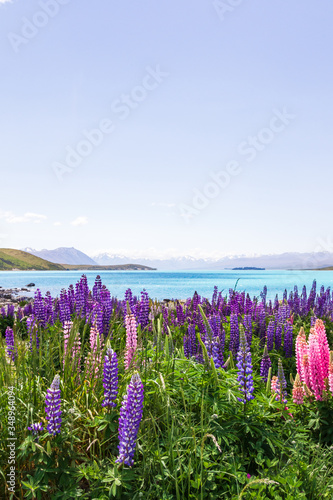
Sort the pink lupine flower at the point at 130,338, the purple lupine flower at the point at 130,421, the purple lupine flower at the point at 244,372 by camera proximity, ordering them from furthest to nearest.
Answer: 1. the pink lupine flower at the point at 130,338
2. the purple lupine flower at the point at 244,372
3. the purple lupine flower at the point at 130,421

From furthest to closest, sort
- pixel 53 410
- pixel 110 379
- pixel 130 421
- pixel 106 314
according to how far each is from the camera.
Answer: pixel 106 314 → pixel 110 379 → pixel 53 410 → pixel 130 421

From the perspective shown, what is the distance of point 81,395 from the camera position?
3773 mm

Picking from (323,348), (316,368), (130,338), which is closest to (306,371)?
(316,368)

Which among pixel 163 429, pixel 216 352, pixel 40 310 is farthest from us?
pixel 40 310

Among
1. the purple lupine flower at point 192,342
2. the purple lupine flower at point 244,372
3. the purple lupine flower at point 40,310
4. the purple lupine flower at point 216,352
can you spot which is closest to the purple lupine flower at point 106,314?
the purple lupine flower at point 40,310

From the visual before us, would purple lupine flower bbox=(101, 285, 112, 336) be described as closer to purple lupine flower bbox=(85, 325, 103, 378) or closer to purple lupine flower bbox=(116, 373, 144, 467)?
purple lupine flower bbox=(85, 325, 103, 378)

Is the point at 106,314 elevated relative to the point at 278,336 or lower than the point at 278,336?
elevated

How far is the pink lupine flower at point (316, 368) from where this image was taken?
4438 mm

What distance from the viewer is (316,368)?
4469mm

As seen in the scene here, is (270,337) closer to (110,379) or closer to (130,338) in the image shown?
(130,338)

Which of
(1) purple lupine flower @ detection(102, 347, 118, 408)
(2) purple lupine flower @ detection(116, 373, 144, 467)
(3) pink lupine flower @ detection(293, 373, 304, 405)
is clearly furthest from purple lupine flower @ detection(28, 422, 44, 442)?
(3) pink lupine flower @ detection(293, 373, 304, 405)

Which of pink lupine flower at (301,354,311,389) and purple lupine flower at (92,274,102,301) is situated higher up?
purple lupine flower at (92,274,102,301)

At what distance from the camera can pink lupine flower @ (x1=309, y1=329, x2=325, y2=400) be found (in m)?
4.44

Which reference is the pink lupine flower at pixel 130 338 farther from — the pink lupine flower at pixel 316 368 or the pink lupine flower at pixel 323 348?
the pink lupine flower at pixel 323 348
